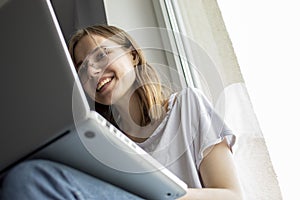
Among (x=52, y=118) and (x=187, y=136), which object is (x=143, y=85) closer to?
(x=187, y=136)

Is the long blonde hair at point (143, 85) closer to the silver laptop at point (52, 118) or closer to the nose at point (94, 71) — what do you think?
the nose at point (94, 71)

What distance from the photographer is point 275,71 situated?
2.52 ft

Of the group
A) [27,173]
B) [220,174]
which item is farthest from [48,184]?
[220,174]

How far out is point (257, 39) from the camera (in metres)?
0.82

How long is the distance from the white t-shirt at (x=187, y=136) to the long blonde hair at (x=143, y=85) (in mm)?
56

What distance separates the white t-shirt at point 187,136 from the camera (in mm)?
799

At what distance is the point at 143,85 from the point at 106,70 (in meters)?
0.11

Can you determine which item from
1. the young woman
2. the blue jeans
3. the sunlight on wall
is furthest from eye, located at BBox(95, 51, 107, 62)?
the blue jeans

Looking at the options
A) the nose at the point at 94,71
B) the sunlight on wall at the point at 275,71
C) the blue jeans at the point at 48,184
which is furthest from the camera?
the nose at the point at 94,71

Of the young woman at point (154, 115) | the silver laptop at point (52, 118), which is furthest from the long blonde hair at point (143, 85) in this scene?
the silver laptop at point (52, 118)

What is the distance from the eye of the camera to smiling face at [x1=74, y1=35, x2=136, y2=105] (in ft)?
3.05

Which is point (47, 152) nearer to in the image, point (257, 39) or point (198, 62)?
point (257, 39)

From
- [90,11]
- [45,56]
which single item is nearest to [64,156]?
[45,56]

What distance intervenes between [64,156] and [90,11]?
1.17m
